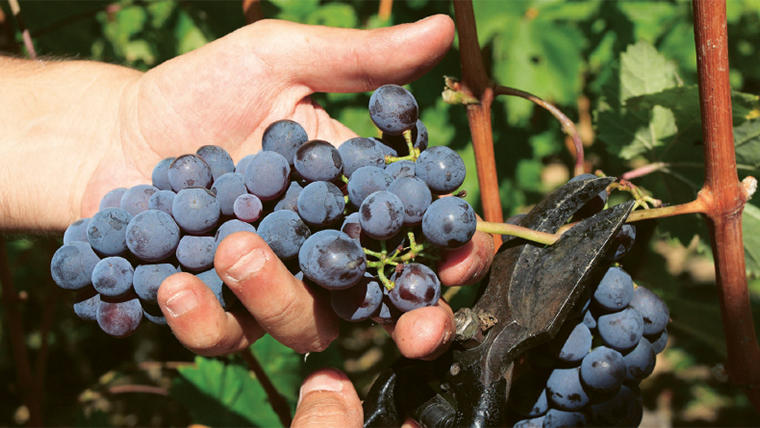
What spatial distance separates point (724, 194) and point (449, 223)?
63 cm

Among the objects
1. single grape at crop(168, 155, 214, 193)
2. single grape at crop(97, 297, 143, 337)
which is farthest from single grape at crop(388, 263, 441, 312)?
single grape at crop(97, 297, 143, 337)

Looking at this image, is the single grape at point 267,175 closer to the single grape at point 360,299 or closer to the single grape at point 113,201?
the single grape at point 360,299

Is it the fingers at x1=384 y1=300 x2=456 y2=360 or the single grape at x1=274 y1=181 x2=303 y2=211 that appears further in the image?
the single grape at x1=274 y1=181 x2=303 y2=211

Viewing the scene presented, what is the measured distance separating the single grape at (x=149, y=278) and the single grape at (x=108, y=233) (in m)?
0.07

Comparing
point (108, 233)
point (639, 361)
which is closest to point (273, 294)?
point (108, 233)

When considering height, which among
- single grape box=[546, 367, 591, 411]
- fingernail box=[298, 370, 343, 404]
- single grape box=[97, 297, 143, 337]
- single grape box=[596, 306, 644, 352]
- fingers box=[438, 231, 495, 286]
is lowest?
single grape box=[546, 367, 591, 411]

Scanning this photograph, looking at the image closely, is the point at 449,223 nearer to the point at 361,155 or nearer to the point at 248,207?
the point at 361,155

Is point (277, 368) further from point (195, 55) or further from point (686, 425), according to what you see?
point (686, 425)

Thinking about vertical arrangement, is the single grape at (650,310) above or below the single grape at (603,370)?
above

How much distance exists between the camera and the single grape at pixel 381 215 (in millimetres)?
1045

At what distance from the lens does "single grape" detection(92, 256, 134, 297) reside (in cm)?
120

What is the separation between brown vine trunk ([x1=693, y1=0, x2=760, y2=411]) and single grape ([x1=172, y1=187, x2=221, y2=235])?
1.10 metres

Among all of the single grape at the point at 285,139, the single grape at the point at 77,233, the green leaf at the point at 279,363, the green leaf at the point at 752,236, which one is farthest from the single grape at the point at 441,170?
the green leaf at the point at 279,363

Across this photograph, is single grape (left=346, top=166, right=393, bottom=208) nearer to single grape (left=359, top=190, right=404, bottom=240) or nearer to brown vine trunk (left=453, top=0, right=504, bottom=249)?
single grape (left=359, top=190, right=404, bottom=240)
